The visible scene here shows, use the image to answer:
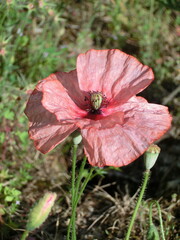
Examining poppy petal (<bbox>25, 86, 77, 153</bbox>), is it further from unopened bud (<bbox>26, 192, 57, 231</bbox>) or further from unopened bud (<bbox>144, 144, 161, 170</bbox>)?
unopened bud (<bbox>144, 144, 161, 170</bbox>)

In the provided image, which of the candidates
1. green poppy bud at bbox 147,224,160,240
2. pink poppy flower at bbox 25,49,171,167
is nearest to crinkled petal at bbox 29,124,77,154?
pink poppy flower at bbox 25,49,171,167

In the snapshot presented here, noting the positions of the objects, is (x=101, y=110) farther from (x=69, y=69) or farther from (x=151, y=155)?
(x=69, y=69)

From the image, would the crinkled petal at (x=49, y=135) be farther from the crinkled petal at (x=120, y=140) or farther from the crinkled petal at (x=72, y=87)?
the crinkled petal at (x=72, y=87)

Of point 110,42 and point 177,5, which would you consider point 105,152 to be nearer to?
point 177,5

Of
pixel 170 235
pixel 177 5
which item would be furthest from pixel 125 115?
pixel 177 5

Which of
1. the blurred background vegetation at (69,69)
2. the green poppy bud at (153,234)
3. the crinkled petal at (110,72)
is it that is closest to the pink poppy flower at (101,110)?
the crinkled petal at (110,72)

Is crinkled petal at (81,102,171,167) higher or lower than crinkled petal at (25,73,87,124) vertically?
lower

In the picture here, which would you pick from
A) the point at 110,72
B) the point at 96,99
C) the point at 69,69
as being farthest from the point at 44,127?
the point at 69,69
